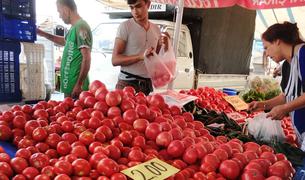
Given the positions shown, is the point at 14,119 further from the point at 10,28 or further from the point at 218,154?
the point at 10,28

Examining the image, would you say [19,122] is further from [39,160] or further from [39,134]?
[39,160]

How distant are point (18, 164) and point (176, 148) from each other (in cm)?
67

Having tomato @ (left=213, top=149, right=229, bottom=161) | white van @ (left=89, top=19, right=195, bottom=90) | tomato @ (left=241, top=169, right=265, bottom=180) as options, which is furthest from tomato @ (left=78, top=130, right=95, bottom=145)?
white van @ (left=89, top=19, right=195, bottom=90)

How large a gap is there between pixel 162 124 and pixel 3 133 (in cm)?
80

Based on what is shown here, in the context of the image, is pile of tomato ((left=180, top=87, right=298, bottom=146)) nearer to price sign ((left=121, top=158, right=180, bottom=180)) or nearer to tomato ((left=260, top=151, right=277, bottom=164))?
→ tomato ((left=260, top=151, right=277, bottom=164))

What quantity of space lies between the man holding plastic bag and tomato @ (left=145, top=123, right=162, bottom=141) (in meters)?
1.14

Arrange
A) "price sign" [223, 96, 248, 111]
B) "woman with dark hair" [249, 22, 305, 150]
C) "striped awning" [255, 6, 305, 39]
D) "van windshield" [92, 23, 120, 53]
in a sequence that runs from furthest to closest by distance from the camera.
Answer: "striped awning" [255, 6, 305, 39], "van windshield" [92, 23, 120, 53], "price sign" [223, 96, 248, 111], "woman with dark hair" [249, 22, 305, 150]

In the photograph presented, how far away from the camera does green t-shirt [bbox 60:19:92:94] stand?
9.49 feet

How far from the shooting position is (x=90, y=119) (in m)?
1.55

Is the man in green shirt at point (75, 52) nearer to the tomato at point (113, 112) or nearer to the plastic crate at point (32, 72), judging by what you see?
the plastic crate at point (32, 72)

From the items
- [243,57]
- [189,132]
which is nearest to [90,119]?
[189,132]

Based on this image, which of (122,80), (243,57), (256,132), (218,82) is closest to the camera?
(256,132)

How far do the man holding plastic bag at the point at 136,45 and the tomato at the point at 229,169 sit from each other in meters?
1.44

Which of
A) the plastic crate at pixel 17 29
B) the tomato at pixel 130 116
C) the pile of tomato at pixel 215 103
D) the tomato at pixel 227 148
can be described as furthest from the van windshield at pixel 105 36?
the tomato at pixel 227 148
